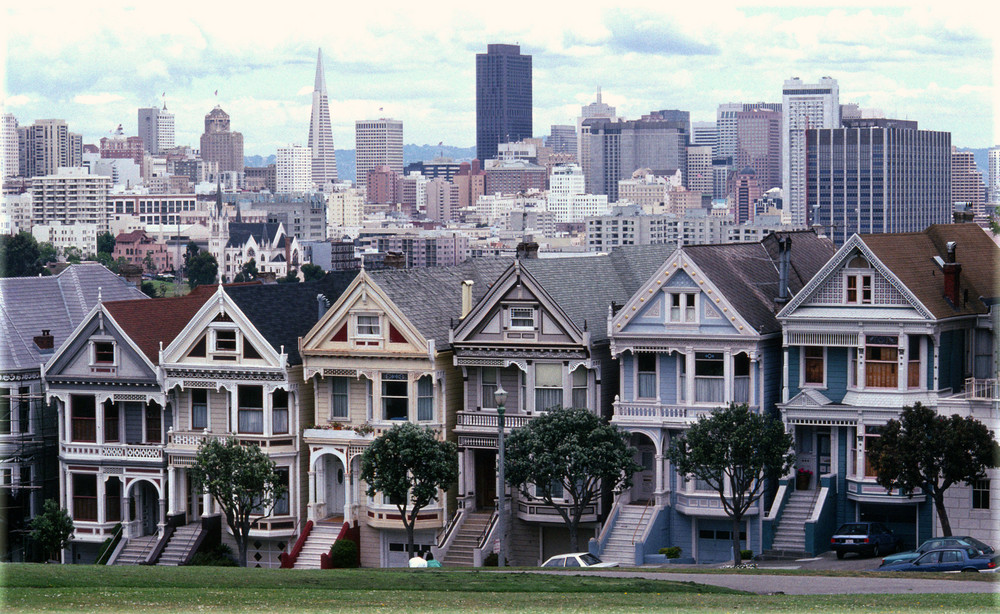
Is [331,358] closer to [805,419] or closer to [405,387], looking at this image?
[405,387]

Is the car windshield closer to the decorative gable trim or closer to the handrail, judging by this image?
the decorative gable trim

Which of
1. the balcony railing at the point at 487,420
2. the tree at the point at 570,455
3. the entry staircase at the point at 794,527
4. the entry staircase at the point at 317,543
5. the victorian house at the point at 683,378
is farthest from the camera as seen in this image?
the entry staircase at the point at 317,543

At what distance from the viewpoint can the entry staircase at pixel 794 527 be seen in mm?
49469

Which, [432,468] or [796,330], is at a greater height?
[796,330]

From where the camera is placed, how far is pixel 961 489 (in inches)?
1905

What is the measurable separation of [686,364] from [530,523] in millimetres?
6620

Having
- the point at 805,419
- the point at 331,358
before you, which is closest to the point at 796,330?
the point at 805,419

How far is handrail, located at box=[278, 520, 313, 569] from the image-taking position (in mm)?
52594

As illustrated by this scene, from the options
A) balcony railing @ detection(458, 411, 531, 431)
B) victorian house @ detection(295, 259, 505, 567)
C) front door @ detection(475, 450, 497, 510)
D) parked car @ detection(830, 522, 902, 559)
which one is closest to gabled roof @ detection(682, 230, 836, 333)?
parked car @ detection(830, 522, 902, 559)

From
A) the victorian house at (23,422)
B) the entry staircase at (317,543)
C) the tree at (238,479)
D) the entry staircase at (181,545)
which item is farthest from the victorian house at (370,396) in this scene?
the victorian house at (23,422)

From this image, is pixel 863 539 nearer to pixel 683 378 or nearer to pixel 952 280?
pixel 683 378

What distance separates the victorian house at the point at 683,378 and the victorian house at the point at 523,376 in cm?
110

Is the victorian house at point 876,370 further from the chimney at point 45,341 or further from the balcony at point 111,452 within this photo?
the chimney at point 45,341

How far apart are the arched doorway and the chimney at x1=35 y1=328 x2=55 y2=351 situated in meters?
19.7
